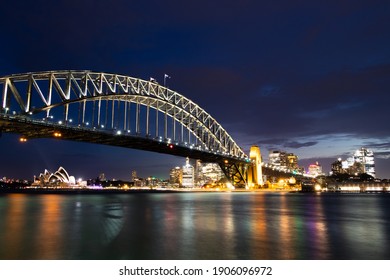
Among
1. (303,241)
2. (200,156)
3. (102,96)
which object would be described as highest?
(102,96)

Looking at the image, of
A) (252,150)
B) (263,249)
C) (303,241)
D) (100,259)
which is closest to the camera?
(100,259)

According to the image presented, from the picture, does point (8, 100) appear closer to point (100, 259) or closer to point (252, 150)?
point (100, 259)

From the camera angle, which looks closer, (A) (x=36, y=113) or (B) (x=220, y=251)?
(B) (x=220, y=251)

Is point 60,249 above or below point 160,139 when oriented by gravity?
below

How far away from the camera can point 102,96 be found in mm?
54188

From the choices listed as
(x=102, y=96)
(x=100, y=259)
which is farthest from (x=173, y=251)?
(x=102, y=96)

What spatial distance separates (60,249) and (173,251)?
11.4 ft

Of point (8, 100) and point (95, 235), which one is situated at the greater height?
point (8, 100)

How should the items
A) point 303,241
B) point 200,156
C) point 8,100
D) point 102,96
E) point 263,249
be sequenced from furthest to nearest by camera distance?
point 200,156 < point 102,96 < point 8,100 < point 303,241 < point 263,249

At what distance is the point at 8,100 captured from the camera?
132 feet

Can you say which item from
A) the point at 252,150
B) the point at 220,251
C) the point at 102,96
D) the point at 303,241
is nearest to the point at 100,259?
the point at 220,251

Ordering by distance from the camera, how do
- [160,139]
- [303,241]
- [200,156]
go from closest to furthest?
[303,241] < [160,139] < [200,156]

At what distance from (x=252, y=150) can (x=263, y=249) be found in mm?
87182

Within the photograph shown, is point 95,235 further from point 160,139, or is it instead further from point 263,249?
point 160,139
